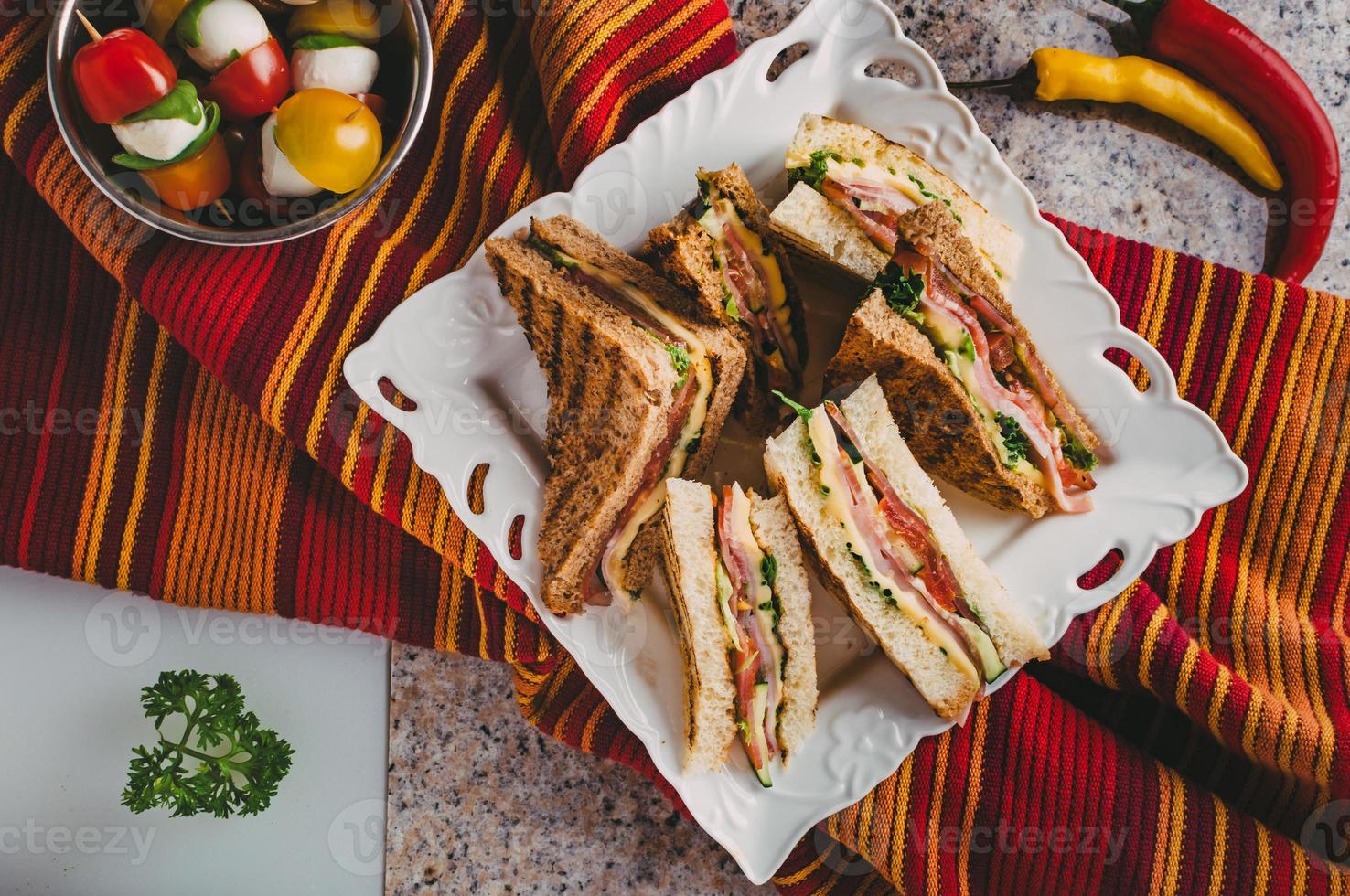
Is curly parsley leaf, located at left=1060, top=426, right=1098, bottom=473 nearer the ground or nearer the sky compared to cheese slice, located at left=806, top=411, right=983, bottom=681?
nearer the sky

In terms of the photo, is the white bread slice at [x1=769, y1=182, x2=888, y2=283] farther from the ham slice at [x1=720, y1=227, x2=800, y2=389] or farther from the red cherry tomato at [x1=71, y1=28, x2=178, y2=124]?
the red cherry tomato at [x1=71, y1=28, x2=178, y2=124]

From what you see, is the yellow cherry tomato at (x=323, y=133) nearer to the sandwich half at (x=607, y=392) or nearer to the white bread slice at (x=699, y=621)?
the sandwich half at (x=607, y=392)

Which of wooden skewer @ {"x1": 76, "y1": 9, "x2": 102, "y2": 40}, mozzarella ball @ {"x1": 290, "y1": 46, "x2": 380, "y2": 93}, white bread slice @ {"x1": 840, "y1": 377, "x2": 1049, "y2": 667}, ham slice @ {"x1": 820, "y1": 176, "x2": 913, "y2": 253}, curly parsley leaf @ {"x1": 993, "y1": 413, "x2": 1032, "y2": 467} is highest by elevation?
wooden skewer @ {"x1": 76, "y1": 9, "x2": 102, "y2": 40}

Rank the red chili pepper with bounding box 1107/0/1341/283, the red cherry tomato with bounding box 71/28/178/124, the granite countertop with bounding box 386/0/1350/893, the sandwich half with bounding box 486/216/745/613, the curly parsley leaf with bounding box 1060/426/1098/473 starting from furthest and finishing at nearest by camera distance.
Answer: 1. the granite countertop with bounding box 386/0/1350/893
2. the red chili pepper with bounding box 1107/0/1341/283
3. the curly parsley leaf with bounding box 1060/426/1098/473
4. the sandwich half with bounding box 486/216/745/613
5. the red cherry tomato with bounding box 71/28/178/124

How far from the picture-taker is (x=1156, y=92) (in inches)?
88.0

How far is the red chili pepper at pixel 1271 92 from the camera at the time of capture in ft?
7.21

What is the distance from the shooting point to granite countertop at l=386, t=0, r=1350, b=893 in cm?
231

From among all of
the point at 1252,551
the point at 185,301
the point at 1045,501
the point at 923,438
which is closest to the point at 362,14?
the point at 185,301

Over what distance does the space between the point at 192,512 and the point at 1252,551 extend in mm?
Answer: 2325

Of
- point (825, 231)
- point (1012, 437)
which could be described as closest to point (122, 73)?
point (825, 231)

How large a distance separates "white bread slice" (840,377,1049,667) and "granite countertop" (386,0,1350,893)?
807 mm

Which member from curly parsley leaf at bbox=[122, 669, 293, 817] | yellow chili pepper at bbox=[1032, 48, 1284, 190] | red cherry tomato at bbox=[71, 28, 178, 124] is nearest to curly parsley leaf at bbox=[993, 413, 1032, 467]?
yellow chili pepper at bbox=[1032, 48, 1284, 190]

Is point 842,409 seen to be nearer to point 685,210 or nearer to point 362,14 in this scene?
point 685,210

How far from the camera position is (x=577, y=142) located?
2.06 metres
